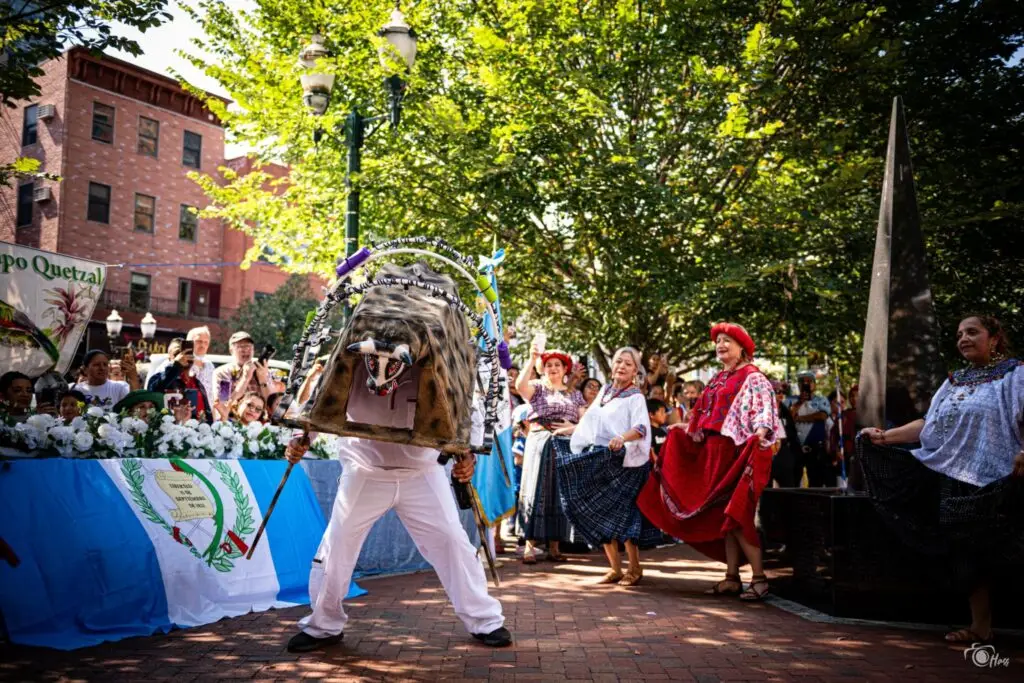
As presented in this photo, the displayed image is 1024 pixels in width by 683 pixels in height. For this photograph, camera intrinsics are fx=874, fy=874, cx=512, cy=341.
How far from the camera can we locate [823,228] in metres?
12.1

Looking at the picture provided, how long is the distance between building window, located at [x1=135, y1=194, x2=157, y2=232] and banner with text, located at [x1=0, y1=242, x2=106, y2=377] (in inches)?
1131

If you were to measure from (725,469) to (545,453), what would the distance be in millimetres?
2618

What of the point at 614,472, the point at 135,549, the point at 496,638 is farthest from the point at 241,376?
the point at 496,638

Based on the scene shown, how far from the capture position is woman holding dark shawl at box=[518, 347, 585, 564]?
9203 mm

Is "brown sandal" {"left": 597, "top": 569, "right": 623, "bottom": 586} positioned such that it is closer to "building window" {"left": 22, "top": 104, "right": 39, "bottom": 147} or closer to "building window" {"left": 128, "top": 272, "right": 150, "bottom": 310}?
"building window" {"left": 22, "top": 104, "right": 39, "bottom": 147}

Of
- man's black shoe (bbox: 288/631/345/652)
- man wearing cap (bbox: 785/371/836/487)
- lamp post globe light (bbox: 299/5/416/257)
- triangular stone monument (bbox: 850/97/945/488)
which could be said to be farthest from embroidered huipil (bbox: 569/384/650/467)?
man wearing cap (bbox: 785/371/836/487)

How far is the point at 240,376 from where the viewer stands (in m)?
9.77

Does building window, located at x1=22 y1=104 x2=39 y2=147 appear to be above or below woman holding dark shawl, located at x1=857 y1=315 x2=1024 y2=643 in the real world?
above

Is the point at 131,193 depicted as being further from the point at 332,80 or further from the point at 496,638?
the point at 496,638

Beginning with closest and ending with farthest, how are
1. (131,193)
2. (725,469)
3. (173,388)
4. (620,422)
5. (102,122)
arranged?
(725,469), (620,422), (173,388), (102,122), (131,193)

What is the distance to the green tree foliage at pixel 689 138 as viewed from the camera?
11.7 meters

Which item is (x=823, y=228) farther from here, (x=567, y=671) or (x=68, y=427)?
(x=68, y=427)

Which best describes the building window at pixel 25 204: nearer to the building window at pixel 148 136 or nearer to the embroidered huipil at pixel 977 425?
the building window at pixel 148 136

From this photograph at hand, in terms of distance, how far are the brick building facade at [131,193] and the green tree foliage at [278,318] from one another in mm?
1464
